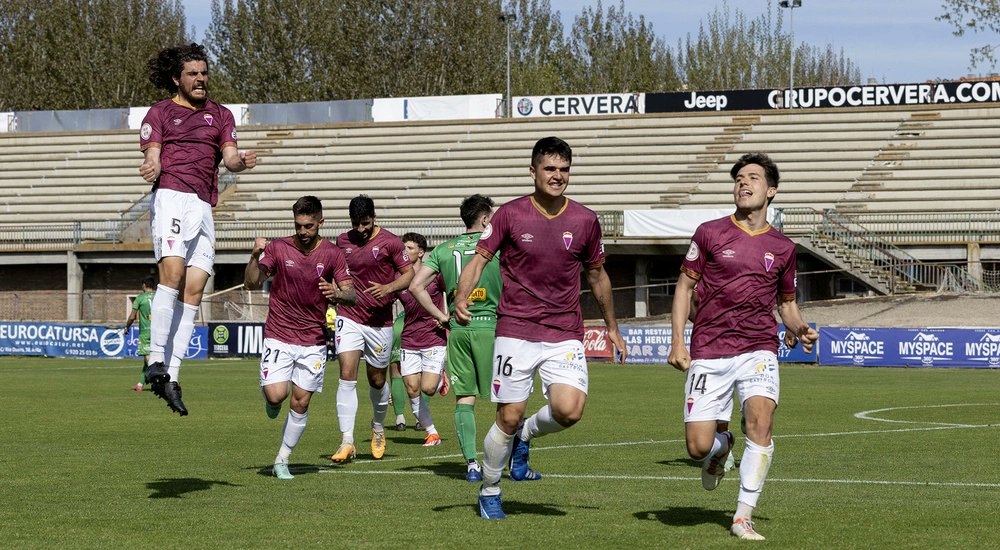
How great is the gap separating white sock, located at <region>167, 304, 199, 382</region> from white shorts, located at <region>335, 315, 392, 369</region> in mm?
3406

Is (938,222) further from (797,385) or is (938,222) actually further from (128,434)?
(128,434)

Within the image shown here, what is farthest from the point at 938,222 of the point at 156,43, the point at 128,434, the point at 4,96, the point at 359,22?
the point at 4,96

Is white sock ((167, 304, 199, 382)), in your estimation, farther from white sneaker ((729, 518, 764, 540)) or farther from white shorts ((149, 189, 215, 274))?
white sneaker ((729, 518, 764, 540))

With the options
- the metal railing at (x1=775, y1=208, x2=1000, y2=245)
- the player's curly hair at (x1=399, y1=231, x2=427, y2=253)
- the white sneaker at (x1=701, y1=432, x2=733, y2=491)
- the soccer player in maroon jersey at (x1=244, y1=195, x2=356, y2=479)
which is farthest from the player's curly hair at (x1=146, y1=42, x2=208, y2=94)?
the metal railing at (x1=775, y1=208, x2=1000, y2=245)

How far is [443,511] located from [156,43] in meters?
71.8

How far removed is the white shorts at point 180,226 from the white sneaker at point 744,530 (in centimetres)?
410

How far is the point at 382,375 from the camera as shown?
13180mm

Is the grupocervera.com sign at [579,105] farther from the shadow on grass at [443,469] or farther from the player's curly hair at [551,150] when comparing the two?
the player's curly hair at [551,150]

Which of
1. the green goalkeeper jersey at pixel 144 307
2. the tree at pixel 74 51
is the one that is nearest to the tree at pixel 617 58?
the tree at pixel 74 51

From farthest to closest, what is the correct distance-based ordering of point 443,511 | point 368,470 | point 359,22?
point 359,22, point 368,470, point 443,511

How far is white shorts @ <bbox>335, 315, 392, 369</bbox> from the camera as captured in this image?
12.6m

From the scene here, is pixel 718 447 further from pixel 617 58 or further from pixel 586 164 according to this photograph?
pixel 617 58

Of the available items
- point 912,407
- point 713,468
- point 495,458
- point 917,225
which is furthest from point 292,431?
point 917,225

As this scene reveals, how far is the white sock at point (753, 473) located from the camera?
7.75m
